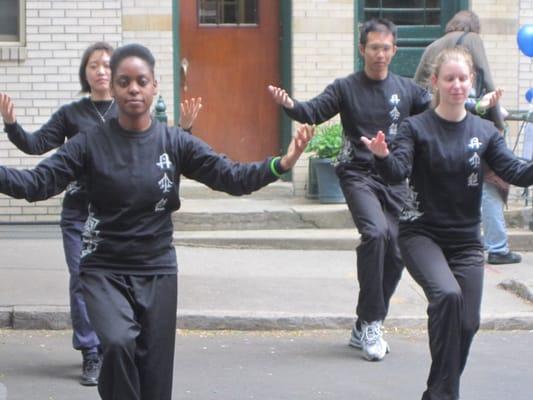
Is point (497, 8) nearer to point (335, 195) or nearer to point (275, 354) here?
point (335, 195)

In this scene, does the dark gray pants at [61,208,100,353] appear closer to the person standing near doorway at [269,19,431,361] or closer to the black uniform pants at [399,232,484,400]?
the person standing near doorway at [269,19,431,361]

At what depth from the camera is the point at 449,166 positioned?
231 inches

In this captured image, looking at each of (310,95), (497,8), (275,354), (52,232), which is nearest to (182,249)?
(52,232)

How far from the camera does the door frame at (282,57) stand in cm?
1191

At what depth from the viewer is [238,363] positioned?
742 cm

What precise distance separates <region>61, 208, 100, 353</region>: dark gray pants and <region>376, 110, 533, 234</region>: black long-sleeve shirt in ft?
6.40

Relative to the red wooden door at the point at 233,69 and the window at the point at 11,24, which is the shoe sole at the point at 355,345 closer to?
the red wooden door at the point at 233,69

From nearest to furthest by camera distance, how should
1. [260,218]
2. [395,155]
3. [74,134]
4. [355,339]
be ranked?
[395,155]
[74,134]
[355,339]
[260,218]

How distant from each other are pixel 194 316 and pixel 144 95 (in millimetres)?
3421

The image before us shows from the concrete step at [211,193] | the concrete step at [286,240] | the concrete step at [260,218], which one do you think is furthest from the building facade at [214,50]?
the concrete step at [286,240]

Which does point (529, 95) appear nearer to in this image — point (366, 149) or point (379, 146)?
point (366, 149)

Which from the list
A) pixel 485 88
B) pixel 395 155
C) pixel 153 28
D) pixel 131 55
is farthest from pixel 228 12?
pixel 131 55

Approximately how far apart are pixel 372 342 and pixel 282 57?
5.47 m

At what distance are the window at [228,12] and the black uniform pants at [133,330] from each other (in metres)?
7.34
